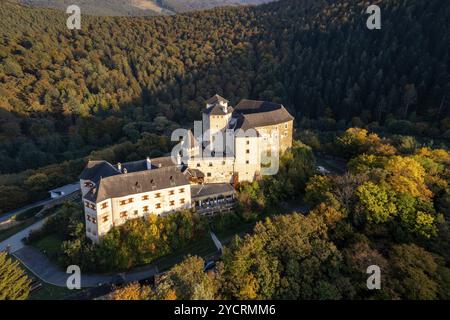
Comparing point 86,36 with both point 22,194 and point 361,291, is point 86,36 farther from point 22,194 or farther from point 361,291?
point 361,291

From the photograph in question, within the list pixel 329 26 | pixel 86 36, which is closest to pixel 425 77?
pixel 329 26

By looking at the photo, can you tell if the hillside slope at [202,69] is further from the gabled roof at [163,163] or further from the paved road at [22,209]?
the gabled roof at [163,163]

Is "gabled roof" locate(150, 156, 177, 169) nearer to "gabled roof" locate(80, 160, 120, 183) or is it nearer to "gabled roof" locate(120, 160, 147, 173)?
"gabled roof" locate(120, 160, 147, 173)

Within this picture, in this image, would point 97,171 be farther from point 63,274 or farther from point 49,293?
point 49,293

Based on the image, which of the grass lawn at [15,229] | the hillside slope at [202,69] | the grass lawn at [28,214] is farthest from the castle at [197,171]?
the hillside slope at [202,69]

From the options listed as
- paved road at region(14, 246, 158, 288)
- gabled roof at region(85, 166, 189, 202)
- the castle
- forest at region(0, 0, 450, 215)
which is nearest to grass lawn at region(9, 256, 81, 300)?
paved road at region(14, 246, 158, 288)
